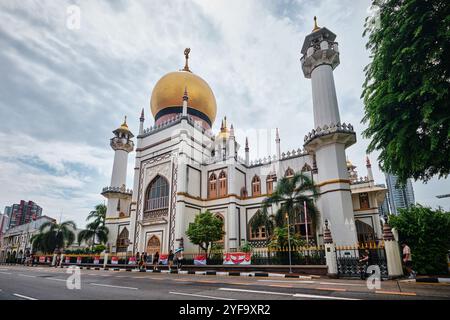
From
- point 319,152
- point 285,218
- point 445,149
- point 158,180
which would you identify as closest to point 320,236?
point 285,218

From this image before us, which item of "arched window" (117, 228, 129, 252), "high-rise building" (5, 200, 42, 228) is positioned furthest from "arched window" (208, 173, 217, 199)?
"high-rise building" (5, 200, 42, 228)

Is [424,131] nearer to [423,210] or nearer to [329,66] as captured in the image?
[423,210]

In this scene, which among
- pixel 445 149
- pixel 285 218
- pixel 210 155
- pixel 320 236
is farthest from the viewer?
pixel 210 155

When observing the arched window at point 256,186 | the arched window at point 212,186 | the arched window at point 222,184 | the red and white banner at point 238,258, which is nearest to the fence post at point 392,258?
the red and white banner at point 238,258

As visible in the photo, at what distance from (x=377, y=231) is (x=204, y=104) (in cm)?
2104

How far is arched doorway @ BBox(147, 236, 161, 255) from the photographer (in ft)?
78.1

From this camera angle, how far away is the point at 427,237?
12.6m

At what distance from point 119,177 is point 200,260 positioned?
19.7m

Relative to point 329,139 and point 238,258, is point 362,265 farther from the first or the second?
point 329,139

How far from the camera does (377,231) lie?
69.9 feet

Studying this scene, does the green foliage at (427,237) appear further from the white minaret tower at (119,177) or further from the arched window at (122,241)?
the white minaret tower at (119,177)

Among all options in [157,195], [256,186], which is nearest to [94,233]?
[157,195]

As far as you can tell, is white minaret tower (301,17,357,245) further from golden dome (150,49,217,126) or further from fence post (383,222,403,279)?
golden dome (150,49,217,126)

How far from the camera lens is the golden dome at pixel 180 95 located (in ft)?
95.6
